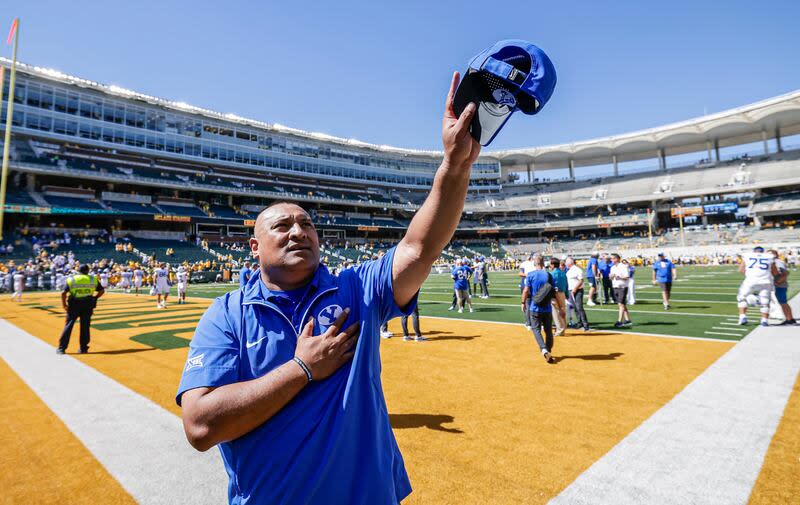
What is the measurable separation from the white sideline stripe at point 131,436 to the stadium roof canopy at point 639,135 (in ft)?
163

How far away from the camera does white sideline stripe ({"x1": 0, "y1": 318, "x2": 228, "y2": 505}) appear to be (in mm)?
3299

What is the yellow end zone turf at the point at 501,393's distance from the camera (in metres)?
3.50

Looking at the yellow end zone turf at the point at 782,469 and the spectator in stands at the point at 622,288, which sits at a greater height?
the spectator in stands at the point at 622,288

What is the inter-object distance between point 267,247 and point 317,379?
728mm

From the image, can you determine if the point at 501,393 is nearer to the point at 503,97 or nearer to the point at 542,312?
the point at 542,312

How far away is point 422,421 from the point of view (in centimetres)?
470

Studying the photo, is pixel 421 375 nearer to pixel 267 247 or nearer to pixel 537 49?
pixel 267 247

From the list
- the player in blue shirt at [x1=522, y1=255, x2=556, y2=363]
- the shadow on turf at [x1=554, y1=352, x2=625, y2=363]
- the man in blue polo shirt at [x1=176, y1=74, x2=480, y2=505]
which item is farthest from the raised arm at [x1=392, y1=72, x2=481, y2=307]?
the shadow on turf at [x1=554, y1=352, x2=625, y2=363]

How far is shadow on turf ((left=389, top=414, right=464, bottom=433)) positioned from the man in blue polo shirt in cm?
269

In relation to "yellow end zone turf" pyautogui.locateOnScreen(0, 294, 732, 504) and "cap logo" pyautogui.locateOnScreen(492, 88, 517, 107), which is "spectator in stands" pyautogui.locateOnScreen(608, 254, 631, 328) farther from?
"cap logo" pyautogui.locateOnScreen(492, 88, 517, 107)

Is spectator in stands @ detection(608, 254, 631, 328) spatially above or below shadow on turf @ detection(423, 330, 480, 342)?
above

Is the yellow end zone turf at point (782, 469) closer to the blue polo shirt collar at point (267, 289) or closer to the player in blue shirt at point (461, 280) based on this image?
the blue polo shirt collar at point (267, 289)

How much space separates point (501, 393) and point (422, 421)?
4.84ft

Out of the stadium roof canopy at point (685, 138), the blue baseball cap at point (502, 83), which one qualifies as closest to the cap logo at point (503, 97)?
the blue baseball cap at point (502, 83)
